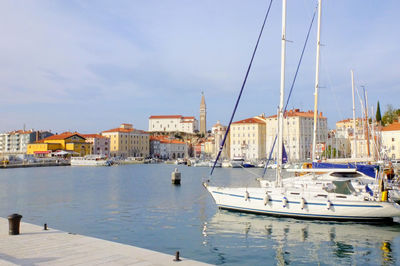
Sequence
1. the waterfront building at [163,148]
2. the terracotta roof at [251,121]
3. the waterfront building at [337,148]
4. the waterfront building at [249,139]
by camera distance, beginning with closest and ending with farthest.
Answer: the waterfront building at [337,148], the waterfront building at [249,139], the terracotta roof at [251,121], the waterfront building at [163,148]

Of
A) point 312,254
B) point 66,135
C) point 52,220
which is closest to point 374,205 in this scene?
point 312,254

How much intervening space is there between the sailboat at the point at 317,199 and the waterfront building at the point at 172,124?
155m

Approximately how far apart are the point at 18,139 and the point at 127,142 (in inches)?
1729

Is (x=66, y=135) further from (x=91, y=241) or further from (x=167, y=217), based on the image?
(x=91, y=241)

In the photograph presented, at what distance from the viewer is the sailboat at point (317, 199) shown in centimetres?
1447

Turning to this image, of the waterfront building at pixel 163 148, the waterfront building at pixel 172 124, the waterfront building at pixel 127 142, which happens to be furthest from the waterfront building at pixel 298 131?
the waterfront building at pixel 172 124

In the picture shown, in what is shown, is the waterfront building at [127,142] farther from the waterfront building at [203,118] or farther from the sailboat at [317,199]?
the sailboat at [317,199]

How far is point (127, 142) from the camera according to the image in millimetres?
129750

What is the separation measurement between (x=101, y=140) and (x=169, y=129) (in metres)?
53.8

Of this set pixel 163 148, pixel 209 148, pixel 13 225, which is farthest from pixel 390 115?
pixel 13 225

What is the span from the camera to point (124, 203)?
23266mm

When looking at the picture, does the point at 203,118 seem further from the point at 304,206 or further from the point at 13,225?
the point at 13,225

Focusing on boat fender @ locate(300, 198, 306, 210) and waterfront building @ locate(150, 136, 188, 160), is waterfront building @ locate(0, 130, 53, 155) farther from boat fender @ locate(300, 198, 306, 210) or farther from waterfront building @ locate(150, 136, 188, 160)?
boat fender @ locate(300, 198, 306, 210)

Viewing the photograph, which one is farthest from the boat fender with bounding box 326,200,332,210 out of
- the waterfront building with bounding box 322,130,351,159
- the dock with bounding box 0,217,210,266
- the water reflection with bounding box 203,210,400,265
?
the waterfront building with bounding box 322,130,351,159
